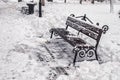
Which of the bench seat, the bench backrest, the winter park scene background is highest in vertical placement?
the bench backrest

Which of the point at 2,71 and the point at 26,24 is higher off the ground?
the point at 26,24

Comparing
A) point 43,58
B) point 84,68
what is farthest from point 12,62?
point 84,68

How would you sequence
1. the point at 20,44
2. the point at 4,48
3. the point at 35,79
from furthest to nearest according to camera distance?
the point at 20,44 → the point at 4,48 → the point at 35,79

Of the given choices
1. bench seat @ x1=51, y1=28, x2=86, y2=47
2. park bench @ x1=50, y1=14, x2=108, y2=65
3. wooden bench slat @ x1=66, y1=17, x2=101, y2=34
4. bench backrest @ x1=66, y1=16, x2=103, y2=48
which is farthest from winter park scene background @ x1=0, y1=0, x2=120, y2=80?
wooden bench slat @ x1=66, y1=17, x2=101, y2=34

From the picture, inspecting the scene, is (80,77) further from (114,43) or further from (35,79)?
(114,43)

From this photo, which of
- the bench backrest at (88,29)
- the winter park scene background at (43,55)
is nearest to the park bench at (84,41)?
the bench backrest at (88,29)

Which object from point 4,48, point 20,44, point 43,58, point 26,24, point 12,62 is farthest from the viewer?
point 26,24

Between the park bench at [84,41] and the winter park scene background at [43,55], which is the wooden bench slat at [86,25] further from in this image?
the winter park scene background at [43,55]

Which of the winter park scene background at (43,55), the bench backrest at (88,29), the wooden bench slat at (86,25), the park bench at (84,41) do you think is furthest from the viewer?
the wooden bench slat at (86,25)

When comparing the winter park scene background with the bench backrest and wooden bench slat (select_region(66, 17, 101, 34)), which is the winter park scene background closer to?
the bench backrest

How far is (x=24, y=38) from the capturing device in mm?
9070

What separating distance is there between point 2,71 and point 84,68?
244 centimetres

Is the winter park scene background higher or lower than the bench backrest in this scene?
lower

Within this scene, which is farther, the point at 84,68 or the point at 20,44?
the point at 20,44
